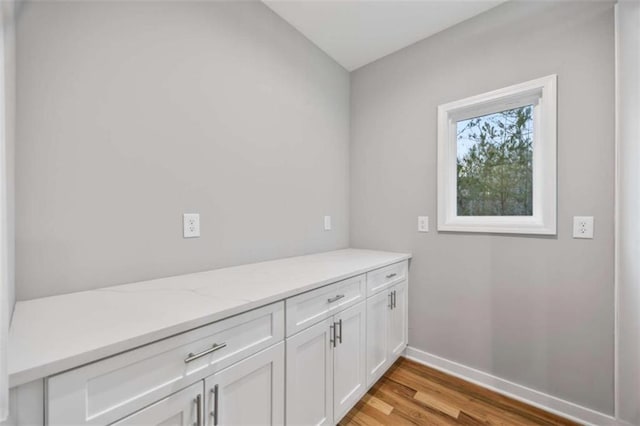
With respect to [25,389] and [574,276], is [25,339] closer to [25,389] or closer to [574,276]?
[25,389]

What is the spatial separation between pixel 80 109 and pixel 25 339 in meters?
0.86

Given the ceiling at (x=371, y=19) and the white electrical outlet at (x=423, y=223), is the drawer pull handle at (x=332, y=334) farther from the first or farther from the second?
the ceiling at (x=371, y=19)

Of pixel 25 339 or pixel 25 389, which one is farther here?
pixel 25 339

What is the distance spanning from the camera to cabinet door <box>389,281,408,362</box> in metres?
1.99

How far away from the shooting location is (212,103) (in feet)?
5.08

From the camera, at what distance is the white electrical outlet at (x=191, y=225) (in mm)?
1429

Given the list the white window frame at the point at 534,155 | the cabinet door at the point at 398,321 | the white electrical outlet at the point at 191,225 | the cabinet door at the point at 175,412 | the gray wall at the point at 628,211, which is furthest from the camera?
the cabinet door at the point at 398,321

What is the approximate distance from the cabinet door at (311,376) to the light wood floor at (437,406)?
345mm

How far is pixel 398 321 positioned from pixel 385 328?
0.76 feet

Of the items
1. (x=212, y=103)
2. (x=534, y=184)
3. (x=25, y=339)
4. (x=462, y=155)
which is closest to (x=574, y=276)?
(x=534, y=184)

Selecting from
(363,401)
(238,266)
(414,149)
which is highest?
(414,149)

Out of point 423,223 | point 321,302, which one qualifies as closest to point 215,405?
point 321,302

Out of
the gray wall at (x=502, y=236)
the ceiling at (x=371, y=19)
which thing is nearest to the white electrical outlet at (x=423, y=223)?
the gray wall at (x=502, y=236)

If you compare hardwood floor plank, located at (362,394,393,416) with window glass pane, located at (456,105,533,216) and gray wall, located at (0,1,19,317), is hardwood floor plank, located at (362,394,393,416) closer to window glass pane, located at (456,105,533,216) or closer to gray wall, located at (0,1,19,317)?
window glass pane, located at (456,105,533,216)
